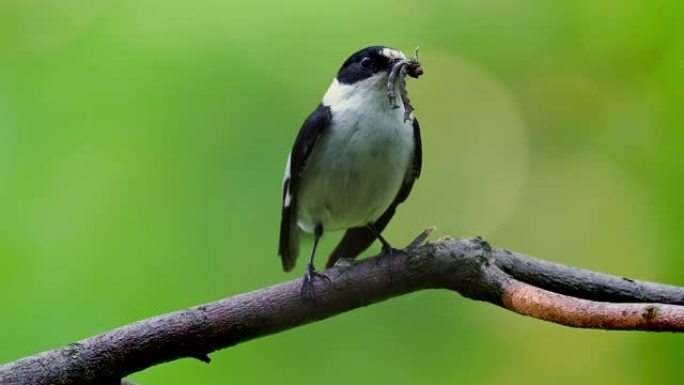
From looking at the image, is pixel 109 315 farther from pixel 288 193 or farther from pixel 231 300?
pixel 231 300

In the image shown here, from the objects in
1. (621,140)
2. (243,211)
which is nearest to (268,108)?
(243,211)

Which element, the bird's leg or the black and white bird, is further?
the black and white bird

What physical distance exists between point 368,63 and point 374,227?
652 mm

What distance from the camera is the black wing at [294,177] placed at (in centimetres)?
297

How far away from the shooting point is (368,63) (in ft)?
9.77

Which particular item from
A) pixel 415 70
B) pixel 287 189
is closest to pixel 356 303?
pixel 415 70

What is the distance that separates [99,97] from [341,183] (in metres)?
1.39

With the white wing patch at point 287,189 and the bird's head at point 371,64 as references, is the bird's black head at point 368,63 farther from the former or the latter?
the white wing patch at point 287,189

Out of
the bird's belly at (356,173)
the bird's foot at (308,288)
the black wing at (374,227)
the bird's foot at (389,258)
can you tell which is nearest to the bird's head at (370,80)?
the bird's belly at (356,173)

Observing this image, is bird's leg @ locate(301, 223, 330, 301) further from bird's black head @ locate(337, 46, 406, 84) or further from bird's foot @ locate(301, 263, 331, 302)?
bird's black head @ locate(337, 46, 406, 84)

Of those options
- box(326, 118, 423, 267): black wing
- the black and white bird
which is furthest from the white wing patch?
box(326, 118, 423, 267): black wing

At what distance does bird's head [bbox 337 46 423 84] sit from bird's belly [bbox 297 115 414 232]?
0.21 m

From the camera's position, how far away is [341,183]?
2.96 m

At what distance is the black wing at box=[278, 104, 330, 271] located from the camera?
117 inches
